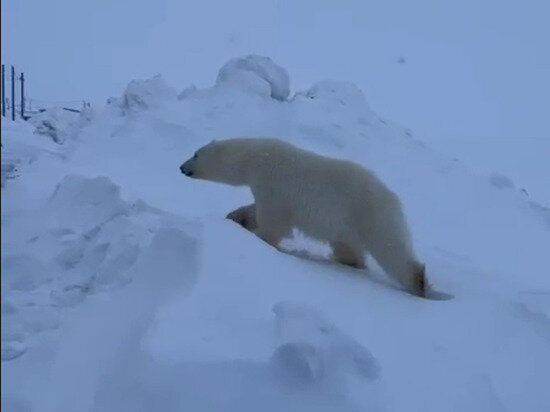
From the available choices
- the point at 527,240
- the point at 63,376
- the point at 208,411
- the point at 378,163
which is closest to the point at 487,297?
the point at 208,411

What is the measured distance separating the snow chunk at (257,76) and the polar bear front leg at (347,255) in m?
5.78

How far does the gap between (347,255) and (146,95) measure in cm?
573

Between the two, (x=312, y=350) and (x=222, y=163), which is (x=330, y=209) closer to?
(x=222, y=163)

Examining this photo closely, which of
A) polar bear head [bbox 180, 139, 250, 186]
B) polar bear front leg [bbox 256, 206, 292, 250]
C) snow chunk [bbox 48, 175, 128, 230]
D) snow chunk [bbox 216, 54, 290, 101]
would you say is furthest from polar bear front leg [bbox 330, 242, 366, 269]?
snow chunk [bbox 216, 54, 290, 101]

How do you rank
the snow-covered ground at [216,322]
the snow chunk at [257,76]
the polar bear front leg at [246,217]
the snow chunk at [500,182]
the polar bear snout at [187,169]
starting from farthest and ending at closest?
the snow chunk at [257,76] < the snow chunk at [500,182] < the polar bear snout at [187,169] < the polar bear front leg at [246,217] < the snow-covered ground at [216,322]

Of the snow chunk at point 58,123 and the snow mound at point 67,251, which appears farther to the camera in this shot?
the snow chunk at point 58,123

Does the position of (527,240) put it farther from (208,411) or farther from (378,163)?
(208,411)

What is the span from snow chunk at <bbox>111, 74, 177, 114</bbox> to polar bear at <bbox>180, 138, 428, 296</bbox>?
5005 mm

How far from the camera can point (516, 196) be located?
8.70 m

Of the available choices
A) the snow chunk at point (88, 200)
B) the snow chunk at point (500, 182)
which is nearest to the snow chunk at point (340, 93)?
the snow chunk at point (500, 182)

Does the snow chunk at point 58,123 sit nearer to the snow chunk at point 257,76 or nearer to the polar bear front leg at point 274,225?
the snow chunk at point 257,76

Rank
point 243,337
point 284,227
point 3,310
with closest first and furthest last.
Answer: point 3,310, point 243,337, point 284,227

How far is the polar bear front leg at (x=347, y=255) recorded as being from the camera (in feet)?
13.0

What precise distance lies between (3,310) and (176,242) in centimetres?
195
